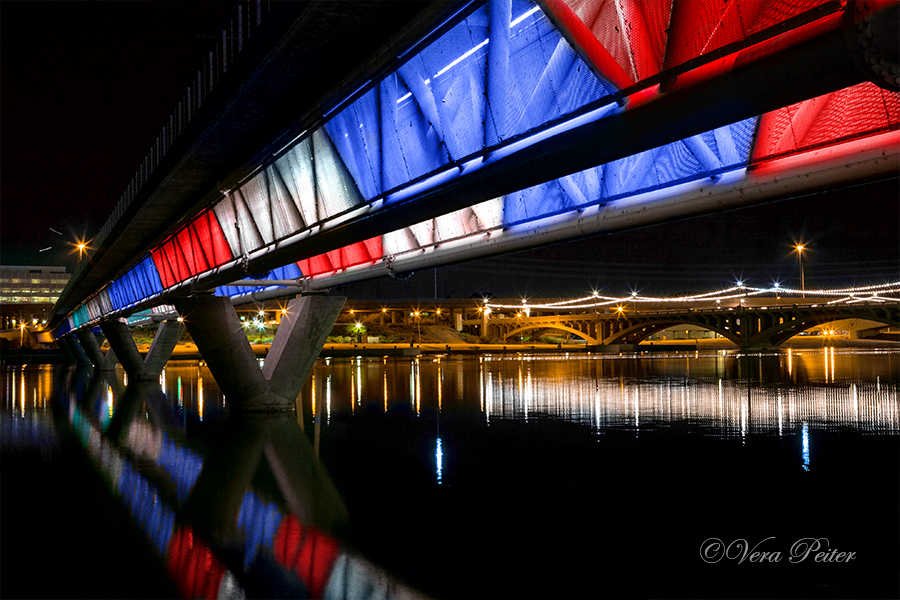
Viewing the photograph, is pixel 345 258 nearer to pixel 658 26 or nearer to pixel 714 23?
pixel 658 26

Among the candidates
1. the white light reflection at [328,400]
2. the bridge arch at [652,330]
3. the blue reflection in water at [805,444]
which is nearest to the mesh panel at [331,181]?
the white light reflection at [328,400]

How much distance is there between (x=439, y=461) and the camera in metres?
16.6

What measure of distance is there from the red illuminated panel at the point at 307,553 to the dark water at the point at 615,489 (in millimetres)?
410

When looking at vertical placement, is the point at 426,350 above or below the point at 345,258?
below

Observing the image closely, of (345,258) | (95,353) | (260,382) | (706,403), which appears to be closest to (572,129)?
(345,258)

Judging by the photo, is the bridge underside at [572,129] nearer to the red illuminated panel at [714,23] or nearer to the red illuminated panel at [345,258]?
the red illuminated panel at [714,23]

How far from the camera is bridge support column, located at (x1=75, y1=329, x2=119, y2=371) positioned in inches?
2830

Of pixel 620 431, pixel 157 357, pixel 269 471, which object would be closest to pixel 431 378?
pixel 157 357

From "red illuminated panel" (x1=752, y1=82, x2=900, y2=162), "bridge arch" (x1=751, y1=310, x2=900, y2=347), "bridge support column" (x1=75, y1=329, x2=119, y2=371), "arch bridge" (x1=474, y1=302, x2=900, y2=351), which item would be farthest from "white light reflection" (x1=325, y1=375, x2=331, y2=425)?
"bridge arch" (x1=751, y1=310, x2=900, y2=347)

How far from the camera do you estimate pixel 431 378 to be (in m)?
47.5

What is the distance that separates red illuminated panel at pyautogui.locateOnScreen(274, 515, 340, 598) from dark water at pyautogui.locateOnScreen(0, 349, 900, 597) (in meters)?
0.41

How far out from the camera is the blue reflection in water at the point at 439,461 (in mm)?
14797

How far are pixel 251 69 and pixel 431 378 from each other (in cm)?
3688

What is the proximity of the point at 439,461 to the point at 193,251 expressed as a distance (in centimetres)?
1415
